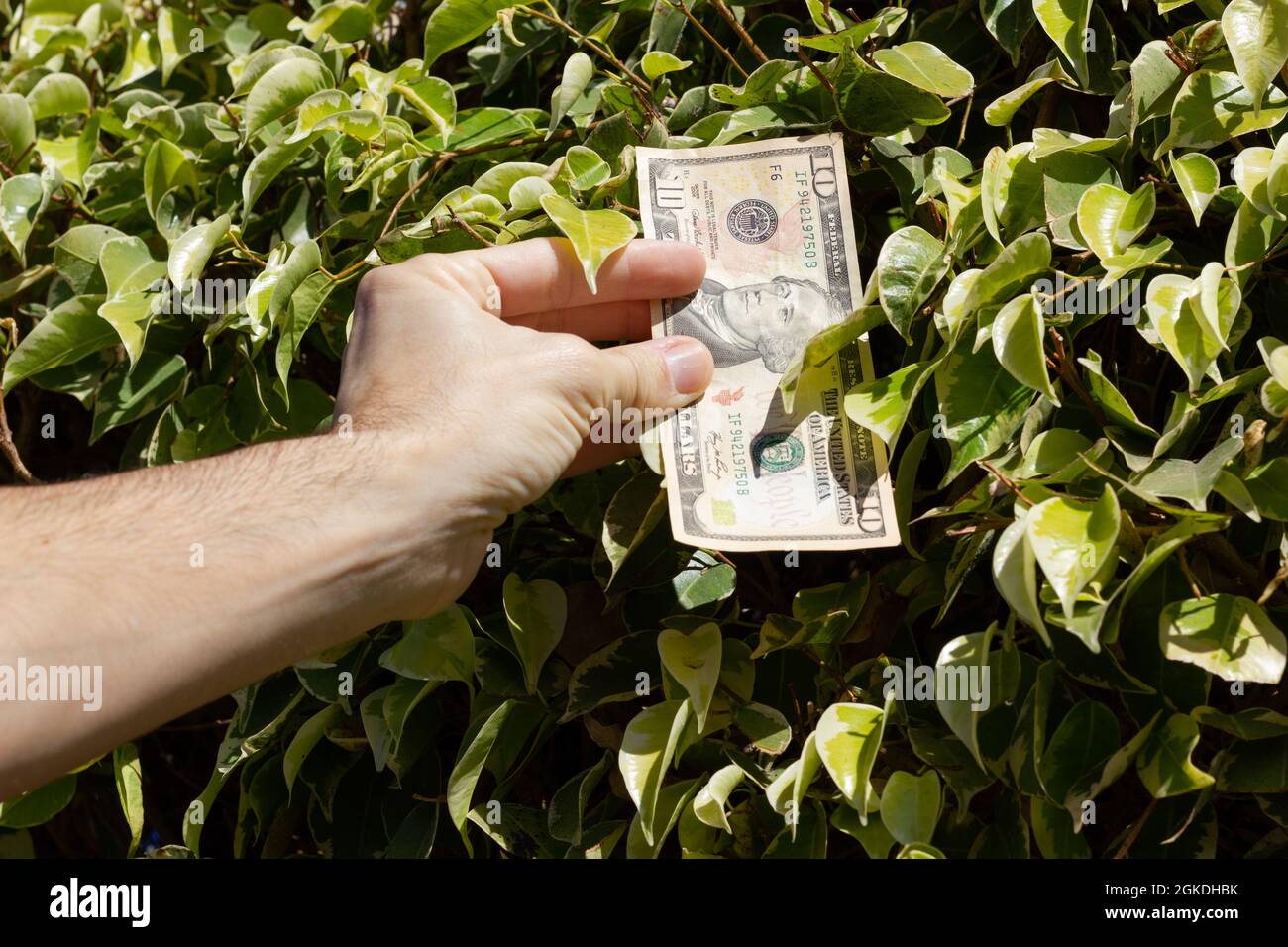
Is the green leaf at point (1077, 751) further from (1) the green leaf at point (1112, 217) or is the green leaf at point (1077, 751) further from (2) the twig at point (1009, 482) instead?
(1) the green leaf at point (1112, 217)

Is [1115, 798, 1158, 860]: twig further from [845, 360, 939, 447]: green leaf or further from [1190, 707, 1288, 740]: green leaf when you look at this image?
[845, 360, 939, 447]: green leaf

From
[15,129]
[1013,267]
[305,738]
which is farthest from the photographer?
[15,129]

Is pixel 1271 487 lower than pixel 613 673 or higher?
higher

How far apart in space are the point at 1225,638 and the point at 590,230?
54 centimetres

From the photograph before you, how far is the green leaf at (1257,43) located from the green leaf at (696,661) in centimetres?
55

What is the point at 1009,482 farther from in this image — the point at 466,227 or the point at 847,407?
the point at 466,227

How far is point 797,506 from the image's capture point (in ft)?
2.92

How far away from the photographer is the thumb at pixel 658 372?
0.90 meters

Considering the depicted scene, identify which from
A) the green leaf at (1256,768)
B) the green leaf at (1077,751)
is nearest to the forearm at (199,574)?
the green leaf at (1077,751)

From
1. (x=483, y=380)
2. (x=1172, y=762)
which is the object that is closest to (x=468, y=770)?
(x=483, y=380)

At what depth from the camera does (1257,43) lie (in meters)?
0.78

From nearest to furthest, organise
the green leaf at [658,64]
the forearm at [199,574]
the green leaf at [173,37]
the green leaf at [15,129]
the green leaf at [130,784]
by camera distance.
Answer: the forearm at [199,574] → the green leaf at [658,64] → the green leaf at [130,784] → the green leaf at [15,129] → the green leaf at [173,37]

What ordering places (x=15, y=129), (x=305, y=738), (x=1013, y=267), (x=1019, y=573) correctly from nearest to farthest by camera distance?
(x=1019, y=573), (x=1013, y=267), (x=305, y=738), (x=15, y=129)

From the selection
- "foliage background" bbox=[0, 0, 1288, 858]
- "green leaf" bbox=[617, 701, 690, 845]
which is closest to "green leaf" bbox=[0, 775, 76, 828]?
"foliage background" bbox=[0, 0, 1288, 858]
